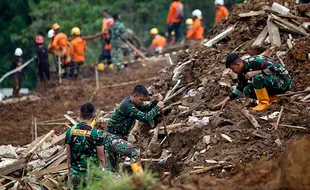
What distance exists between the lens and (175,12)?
30.0m

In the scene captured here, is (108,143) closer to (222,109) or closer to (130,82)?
(222,109)

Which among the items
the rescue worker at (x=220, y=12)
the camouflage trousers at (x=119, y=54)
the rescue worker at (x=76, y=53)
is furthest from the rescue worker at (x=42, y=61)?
the rescue worker at (x=220, y=12)

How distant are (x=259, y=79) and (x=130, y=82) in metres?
10.3

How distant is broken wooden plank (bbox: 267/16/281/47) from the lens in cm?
1473

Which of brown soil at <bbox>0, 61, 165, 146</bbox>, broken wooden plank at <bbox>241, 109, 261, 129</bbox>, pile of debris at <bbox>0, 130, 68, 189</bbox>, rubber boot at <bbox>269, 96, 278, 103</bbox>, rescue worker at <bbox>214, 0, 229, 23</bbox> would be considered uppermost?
rubber boot at <bbox>269, 96, 278, 103</bbox>

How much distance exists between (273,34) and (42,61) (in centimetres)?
1162

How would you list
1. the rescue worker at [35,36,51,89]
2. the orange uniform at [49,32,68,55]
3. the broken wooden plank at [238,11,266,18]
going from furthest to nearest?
1. the orange uniform at [49,32,68,55]
2. the rescue worker at [35,36,51,89]
3. the broken wooden plank at [238,11,266,18]

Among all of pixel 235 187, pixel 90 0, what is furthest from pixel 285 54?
pixel 90 0

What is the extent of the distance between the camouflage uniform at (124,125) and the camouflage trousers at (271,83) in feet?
5.30

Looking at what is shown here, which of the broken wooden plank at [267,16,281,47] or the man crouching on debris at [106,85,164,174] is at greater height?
the broken wooden plank at [267,16,281,47]

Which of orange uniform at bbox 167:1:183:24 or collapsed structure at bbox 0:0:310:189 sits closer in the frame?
collapsed structure at bbox 0:0:310:189

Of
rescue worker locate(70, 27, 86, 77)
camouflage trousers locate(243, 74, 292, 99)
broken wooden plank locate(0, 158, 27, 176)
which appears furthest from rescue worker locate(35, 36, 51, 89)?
camouflage trousers locate(243, 74, 292, 99)

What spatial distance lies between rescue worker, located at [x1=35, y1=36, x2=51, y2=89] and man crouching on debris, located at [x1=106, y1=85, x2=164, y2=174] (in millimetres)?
12401

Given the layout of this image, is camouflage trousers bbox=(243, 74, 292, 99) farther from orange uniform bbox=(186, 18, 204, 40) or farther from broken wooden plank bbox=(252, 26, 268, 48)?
orange uniform bbox=(186, 18, 204, 40)
